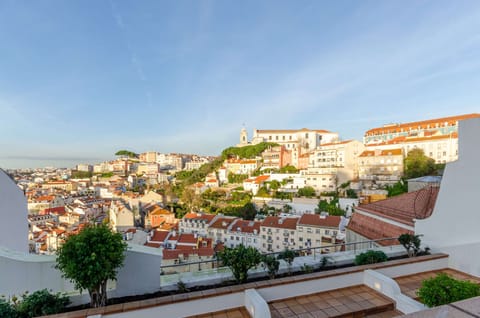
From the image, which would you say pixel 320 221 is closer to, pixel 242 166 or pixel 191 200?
pixel 191 200

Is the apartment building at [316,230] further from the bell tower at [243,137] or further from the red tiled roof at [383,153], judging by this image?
the bell tower at [243,137]

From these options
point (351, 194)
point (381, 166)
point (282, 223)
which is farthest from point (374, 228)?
point (381, 166)

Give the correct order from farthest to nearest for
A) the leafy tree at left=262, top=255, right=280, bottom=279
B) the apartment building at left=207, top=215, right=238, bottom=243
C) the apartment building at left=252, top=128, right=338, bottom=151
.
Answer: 1. the apartment building at left=252, top=128, right=338, bottom=151
2. the apartment building at left=207, top=215, right=238, bottom=243
3. the leafy tree at left=262, top=255, right=280, bottom=279

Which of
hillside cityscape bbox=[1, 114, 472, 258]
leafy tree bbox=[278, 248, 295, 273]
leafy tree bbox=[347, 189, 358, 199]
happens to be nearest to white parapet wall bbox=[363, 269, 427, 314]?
leafy tree bbox=[278, 248, 295, 273]

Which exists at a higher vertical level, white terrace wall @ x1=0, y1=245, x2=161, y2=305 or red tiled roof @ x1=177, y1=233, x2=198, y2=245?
white terrace wall @ x1=0, y1=245, x2=161, y2=305

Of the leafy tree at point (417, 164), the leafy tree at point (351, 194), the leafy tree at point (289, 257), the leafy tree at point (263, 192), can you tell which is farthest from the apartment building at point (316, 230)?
the leafy tree at point (289, 257)

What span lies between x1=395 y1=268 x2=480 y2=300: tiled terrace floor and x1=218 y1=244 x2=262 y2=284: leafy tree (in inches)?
96.7

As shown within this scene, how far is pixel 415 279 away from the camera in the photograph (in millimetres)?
3941

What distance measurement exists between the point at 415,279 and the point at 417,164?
111 ft

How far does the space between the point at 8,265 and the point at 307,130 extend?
189 feet

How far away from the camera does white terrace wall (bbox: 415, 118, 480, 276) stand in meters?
3.97

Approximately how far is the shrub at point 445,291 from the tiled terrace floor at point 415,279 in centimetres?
95

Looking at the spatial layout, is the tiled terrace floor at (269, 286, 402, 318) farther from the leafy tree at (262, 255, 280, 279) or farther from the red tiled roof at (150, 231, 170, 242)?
the red tiled roof at (150, 231, 170, 242)

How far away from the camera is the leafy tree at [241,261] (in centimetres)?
339
